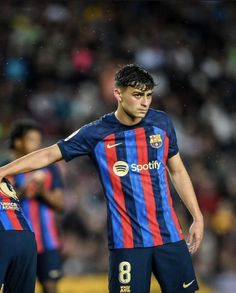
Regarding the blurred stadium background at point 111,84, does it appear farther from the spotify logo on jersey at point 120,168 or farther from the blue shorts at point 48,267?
the spotify logo on jersey at point 120,168

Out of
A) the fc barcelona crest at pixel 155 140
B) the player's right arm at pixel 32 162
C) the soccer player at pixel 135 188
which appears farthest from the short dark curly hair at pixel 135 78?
the player's right arm at pixel 32 162

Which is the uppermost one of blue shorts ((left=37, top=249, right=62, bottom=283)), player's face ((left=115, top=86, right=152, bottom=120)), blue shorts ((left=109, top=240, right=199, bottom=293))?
player's face ((left=115, top=86, right=152, bottom=120))

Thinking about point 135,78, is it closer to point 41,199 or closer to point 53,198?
point 53,198

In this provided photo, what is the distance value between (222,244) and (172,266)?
20.4 ft

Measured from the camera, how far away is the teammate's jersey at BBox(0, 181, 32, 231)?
18.7ft

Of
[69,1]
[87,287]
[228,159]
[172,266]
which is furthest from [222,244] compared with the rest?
[172,266]

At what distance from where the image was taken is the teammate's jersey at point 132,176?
586 cm

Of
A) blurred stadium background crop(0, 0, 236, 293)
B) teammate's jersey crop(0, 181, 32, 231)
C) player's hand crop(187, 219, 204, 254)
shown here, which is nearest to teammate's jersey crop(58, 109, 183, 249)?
player's hand crop(187, 219, 204, 254)

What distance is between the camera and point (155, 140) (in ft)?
19.5

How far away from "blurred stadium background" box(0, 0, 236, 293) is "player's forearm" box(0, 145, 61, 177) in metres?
5.27

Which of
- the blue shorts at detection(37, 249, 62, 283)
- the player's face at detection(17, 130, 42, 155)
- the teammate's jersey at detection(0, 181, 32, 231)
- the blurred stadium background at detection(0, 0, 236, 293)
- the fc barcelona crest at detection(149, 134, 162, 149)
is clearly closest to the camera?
the teammate's jersey at detection(0, 181, 32, 231)

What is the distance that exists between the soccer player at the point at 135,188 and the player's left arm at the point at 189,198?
0.09 m

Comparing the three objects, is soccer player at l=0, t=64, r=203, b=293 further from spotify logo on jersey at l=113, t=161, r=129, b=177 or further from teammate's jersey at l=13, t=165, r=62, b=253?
teammate's jersey at l=13, t=165, r=62, b=253

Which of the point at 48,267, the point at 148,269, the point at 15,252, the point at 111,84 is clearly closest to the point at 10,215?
the point at 15,252
